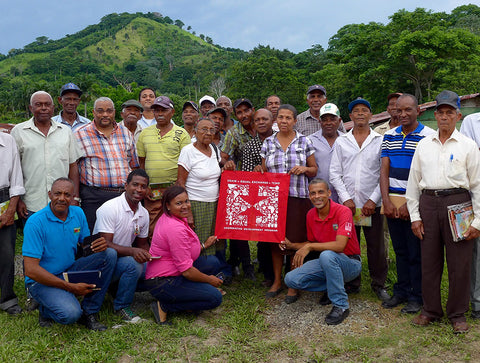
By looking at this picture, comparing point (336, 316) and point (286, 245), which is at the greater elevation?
point (286, 245)

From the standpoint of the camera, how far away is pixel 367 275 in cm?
624

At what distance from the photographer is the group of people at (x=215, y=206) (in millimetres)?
4414

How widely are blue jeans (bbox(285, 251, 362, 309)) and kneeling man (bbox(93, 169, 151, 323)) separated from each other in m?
1.88

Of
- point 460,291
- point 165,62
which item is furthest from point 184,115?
point 165,62

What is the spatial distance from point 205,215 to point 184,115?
2046mm

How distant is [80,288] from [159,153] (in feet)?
6.94

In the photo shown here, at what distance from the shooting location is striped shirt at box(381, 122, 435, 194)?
4.86 meters

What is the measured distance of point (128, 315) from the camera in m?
4.83

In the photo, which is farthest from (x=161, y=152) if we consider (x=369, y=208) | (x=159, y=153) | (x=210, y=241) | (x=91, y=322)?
(x=369, y=208)

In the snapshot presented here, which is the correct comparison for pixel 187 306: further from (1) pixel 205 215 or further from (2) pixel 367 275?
(2) pixel 367 275

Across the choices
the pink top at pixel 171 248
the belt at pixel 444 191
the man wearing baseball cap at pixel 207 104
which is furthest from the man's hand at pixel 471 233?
the man wearing baseball cap at pixel 207 104

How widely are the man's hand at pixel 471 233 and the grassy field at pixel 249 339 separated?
1.03 meters

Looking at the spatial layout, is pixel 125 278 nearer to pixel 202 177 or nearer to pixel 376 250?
pixel 202 177

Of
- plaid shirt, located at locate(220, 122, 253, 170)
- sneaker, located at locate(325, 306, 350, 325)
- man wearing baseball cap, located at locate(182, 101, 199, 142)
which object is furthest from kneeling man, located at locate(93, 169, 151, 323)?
sneaker, located at locate(325, 306, 350, 325)
